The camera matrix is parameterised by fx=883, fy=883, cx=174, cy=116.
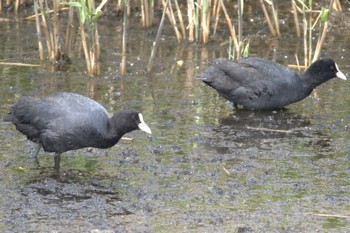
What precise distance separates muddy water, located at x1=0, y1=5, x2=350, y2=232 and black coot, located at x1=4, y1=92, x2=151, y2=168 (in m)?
0.24

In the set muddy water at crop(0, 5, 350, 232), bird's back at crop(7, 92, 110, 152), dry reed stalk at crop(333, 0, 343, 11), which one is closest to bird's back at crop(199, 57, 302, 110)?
muddy water at crop(0, 5, 350, 232)

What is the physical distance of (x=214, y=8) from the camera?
36.2 feet

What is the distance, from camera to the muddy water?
562cm

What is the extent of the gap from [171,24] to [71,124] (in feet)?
16.8

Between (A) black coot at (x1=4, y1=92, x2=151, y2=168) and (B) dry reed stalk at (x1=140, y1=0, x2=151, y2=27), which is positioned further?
(B) dry reed stalk at (x1=140, y1=0, x2=151, y2=27)

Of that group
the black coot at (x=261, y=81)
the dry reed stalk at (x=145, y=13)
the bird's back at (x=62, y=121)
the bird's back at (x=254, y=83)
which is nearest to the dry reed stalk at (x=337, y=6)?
the dry reed stalk at (x=145, y=13)

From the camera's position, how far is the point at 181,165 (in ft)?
22.3

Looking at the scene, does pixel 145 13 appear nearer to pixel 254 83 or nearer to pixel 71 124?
pixel 254 83

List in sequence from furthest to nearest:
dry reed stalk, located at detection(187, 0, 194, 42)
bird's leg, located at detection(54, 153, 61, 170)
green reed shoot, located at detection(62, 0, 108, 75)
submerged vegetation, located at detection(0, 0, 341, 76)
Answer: dry reed stalk, located at detection(187, 0, 194, 42) → submerged vegetation, located at detection(0, 0, 341, 76) → green reed shoot, located at detection(62, 0, 108, 75) → bird's leg, located at detection(54, 153, 61, 170)

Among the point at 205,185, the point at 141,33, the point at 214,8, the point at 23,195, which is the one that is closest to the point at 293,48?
the point at 214,8

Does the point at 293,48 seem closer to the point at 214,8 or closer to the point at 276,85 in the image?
the point at 214,8

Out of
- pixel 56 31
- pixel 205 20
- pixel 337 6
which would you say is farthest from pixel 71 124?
pixel 337 6

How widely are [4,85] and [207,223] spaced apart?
14.1 ft

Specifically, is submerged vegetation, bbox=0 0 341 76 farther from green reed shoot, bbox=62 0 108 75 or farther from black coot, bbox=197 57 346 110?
black coot, bbox=197 57 346 110
